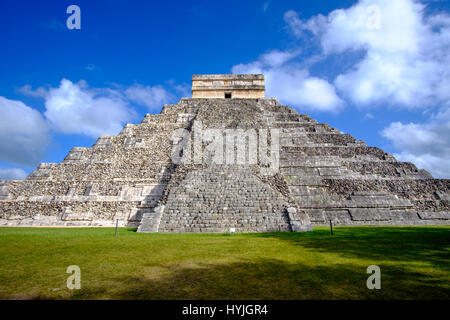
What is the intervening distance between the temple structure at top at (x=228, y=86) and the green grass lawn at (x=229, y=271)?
22.5 metres

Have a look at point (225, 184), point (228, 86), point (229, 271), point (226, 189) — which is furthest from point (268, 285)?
point (228, 86)

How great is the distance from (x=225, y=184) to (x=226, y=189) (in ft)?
A: 1.23

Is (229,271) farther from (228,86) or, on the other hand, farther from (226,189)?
(228,86)

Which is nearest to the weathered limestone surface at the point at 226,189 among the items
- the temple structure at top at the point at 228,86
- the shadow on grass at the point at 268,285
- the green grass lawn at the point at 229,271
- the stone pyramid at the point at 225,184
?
the stone pyramid at the point at 225,184

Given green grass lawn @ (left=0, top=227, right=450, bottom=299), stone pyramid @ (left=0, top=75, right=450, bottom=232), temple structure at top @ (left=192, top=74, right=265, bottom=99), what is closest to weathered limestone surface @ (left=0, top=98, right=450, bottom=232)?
stone pyramid @ (left=0, top=75, right=450, bottom=232)

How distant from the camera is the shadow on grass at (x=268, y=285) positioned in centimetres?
289

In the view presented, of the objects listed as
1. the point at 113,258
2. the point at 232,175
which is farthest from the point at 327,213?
the point at 113,258

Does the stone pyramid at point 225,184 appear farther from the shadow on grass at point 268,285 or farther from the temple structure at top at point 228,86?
the temple structure at top at point 228,86

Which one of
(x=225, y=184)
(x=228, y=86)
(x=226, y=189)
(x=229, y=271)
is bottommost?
(x=229, y=271)

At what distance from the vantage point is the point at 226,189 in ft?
37.1

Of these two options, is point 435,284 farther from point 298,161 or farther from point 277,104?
point 277,104

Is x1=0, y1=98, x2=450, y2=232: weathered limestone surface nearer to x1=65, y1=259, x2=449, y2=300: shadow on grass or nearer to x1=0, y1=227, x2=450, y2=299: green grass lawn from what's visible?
x1=0, y1=227, x2=450, y2=299: green grass lawn
